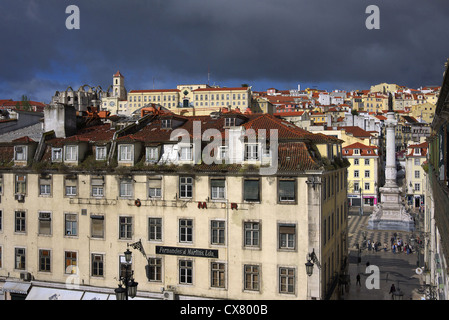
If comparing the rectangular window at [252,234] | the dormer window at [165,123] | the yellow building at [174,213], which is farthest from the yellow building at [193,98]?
the rectangular window at [252,234]

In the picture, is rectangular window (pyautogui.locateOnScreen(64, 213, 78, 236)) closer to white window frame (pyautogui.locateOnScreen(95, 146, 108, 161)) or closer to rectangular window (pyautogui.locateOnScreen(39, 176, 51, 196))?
rectangular window (pyautogui.locateOnScreen(39, 176, 51, 196))

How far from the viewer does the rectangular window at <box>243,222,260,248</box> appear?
2520cm

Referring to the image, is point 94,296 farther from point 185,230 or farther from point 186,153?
point 186,153

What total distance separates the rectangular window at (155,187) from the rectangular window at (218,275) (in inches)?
218

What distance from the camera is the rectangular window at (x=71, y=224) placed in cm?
2862

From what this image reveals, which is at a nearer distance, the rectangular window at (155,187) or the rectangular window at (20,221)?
the rectangular window at (155,187)

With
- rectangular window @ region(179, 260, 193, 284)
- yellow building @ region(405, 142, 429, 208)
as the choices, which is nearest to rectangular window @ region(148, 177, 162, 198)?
rectangular window @ region(179, 260, 193, 284)

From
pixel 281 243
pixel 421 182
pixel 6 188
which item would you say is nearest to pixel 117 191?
pixel 6 188

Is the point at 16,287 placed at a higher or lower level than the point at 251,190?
lower

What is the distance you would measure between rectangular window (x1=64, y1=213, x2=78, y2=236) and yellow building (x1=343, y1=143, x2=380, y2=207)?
66.3 metres

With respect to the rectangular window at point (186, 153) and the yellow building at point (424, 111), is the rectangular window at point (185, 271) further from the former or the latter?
the yellow building at point (424, 111)

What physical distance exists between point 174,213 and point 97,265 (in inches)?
252

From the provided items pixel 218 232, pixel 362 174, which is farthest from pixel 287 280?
pixel 362 174

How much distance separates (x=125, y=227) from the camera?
27.6m
